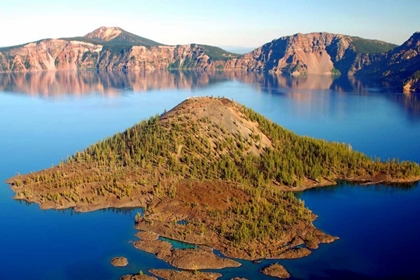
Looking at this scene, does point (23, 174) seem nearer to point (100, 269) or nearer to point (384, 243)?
point (100, 269)

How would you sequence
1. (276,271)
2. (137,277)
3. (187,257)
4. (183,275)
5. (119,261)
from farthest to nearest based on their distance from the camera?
(187,257), (119,261), (276,271), (183,275), (137,277)

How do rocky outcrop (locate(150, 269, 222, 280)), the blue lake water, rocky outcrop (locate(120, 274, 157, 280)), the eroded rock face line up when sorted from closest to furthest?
rocky outcrop (locate(120, 274, 157, 280))
rocky outcrop (locate(150, 269, 222, 280))
the blue lake water
the eroded rock face

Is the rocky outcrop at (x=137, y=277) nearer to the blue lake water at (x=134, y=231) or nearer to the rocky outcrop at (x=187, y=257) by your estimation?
the blue lake water at (x=134, y=231)

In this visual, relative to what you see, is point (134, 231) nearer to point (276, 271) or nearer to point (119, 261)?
point (119, 261)

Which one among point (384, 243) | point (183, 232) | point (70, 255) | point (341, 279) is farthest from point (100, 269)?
point (384, 243)

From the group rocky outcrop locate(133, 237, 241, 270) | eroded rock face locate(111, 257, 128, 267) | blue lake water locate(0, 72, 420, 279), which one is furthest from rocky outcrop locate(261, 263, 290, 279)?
eroded rock face locate(111, 257, 128, 267)

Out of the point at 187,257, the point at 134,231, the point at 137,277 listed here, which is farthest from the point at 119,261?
the point at 134,231

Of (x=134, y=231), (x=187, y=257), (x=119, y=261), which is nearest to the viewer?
(x=119, y=261)

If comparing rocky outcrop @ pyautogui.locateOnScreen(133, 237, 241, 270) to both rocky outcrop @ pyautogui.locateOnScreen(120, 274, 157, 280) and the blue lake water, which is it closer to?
the blue lake water

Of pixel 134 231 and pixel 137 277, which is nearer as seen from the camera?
pixel 137 277
